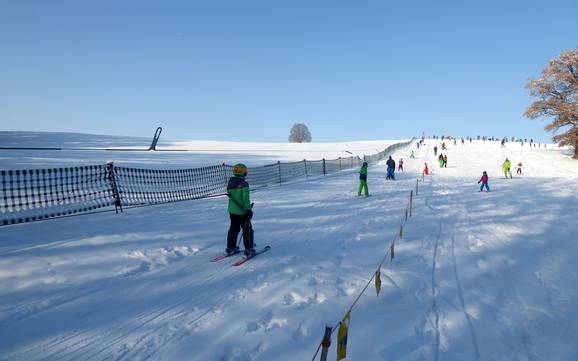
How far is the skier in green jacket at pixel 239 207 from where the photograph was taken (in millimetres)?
6379

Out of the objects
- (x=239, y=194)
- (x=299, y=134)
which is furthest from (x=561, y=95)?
(x=299, y=134)

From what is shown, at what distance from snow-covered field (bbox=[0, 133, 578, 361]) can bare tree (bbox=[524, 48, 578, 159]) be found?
34.1 m

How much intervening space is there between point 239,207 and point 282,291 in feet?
6.37

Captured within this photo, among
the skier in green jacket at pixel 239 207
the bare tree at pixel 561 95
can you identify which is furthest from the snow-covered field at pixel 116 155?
the bare tree at pixel 561 95

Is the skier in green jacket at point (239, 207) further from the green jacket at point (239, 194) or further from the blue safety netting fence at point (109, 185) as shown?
the blue safety netting fence at point (109, 185)

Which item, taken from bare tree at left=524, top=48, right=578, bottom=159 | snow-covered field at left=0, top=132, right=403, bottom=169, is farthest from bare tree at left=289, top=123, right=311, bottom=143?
bare tree at left=524, top=48, right=578, bottom=159

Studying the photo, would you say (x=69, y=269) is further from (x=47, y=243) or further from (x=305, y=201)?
(x=305, y=201)

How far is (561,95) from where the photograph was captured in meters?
36.4

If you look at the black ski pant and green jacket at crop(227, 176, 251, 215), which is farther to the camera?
the black ski pant

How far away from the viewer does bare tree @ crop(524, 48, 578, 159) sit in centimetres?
3494

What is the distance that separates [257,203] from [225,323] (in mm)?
9318

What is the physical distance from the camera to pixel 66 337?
3.85 metres

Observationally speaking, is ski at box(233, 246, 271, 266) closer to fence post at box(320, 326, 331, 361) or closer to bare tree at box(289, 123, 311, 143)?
fence post at box(320, 326, 331, 361)

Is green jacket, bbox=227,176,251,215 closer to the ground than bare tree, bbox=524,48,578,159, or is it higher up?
closer to the ground
